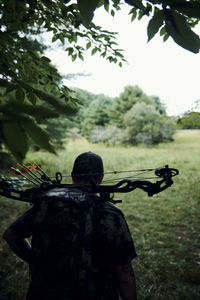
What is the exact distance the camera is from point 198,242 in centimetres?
506

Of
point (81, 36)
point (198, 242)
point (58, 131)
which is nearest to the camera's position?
point (81, 36)

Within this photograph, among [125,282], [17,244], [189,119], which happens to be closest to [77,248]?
[125,282]

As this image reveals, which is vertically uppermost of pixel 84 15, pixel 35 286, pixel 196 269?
pixel 84 15

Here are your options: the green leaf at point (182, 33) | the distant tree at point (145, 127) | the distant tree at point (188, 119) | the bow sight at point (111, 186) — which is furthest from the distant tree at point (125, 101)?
the green leaf at point (182, 33)

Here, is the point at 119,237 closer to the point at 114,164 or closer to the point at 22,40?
the point at 22,40

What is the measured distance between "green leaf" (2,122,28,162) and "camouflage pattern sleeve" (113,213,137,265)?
1.28 m

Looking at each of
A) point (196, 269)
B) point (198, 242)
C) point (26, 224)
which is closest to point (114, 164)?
point (198, 242)

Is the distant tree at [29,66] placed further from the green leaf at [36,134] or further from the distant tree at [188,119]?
the distant tree at [188,119]

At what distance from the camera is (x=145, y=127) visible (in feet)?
123

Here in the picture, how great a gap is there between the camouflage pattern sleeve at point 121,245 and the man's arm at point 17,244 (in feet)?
2.46

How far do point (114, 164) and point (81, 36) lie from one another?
12730 mm

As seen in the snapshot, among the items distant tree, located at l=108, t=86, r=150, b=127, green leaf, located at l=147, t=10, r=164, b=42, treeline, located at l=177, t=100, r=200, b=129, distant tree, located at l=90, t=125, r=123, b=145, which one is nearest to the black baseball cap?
green leaf, located at l=147, t=10, r=164, b=42

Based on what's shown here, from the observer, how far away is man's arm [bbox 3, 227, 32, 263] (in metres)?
1.79

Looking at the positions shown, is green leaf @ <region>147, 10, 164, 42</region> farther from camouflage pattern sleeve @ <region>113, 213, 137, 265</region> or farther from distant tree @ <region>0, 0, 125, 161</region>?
camouflage pattern sleeve @ <region>113, 213, 137, 265</region>
